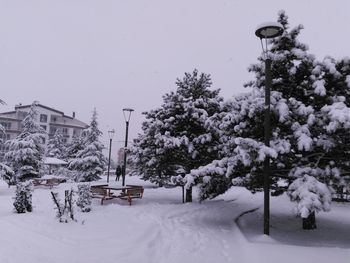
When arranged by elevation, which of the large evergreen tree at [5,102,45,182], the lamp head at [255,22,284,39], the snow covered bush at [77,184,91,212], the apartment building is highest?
the apartment building

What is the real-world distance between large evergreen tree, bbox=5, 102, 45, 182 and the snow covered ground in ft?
52.2

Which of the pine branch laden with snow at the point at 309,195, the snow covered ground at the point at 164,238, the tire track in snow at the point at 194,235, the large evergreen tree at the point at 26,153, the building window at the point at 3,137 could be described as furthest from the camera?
the large evergreen tree at the point at 26,153

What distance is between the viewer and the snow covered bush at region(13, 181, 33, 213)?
1215 cm

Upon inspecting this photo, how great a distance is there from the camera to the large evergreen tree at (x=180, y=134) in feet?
51.6

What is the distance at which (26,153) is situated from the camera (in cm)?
2845

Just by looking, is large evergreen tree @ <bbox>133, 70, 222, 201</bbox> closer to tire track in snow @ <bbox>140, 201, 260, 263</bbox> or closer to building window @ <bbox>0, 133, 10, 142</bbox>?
tire track in snow @ <bbox>140, 201, 260, 263</bbox>

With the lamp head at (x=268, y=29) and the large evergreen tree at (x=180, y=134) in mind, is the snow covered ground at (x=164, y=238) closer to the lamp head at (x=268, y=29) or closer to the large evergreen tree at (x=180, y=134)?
the large evergreen tree at (x=180, y=134)

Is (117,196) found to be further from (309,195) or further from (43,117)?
(43,117)

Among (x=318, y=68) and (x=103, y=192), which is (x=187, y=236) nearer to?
(x=318, y=68)

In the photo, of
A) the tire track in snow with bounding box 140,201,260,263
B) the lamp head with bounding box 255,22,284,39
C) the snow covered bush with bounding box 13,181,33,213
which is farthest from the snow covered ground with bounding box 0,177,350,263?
the lamp head with bounding box 255,22,284,39

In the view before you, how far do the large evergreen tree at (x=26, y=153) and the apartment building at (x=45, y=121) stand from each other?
51.8m

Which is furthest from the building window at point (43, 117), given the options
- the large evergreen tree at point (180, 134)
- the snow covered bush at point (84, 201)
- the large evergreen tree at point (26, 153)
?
the snow covered bush at point (84, 201)

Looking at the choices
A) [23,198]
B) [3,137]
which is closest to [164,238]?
[23,198]

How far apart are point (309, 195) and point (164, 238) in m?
3.76
